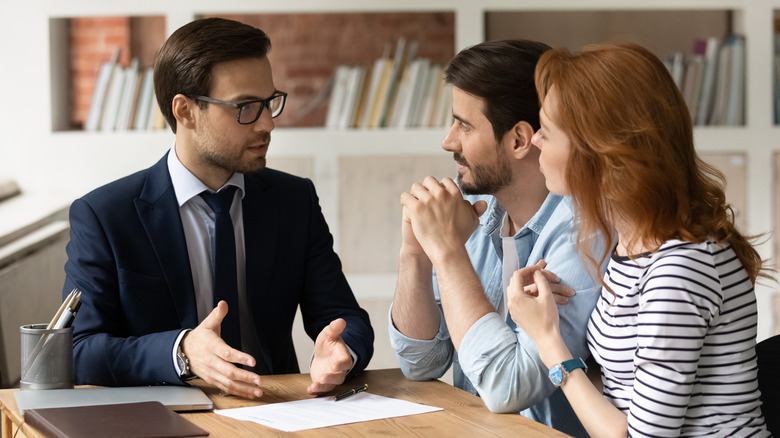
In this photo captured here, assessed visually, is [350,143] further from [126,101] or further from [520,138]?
[520,138]

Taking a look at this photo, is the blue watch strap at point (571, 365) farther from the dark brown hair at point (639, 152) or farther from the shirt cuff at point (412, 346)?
the shirt cuff at point (412, 346)

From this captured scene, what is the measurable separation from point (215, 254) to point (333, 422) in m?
0.68

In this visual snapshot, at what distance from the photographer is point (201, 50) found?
6.68 feet

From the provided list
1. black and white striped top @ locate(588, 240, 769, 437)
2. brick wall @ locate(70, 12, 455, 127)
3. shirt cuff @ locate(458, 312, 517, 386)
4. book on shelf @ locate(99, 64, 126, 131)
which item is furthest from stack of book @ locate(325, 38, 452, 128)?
black and white striped top @ locate(588, 240, 769, 437)

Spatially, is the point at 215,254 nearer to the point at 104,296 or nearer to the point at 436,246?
the point at 104,296

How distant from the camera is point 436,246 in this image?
1.65 metres

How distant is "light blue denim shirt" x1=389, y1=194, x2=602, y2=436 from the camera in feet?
4.92

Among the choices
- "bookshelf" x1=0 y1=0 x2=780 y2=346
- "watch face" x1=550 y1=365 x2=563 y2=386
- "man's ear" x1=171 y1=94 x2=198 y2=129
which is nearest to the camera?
"watch face" x1=550 y1=365 x2=563 y2=386

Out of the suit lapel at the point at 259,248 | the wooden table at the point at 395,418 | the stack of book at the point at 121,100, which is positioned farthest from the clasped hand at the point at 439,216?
the stack of book at the point at 121,100

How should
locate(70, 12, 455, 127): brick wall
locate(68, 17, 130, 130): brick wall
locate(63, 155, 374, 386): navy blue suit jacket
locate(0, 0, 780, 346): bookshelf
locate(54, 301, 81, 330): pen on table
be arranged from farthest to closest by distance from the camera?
1. locate(70, 12, 455, 127): brick wall
2. locate(68, 17, 130, 130): brick wall
3. locate(0, 0, 780, 346): bookshelf
4. locate(63, 155, 374, 386): navy blue suit jacket
5. locate(54, 301, 81, 330): pen on table

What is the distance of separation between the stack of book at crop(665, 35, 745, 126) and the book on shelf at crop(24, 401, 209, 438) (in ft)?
9.72

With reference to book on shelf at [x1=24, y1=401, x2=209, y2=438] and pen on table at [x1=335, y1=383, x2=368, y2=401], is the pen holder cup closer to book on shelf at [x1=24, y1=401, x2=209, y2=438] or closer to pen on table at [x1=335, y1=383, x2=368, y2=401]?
book on shelf at [x1=24, y1=401, x2=209, y2=438]

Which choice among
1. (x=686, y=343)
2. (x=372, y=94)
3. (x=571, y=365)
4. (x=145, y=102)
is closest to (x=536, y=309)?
(x=571, y=365)

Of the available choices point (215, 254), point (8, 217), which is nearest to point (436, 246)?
point (215, 254)
